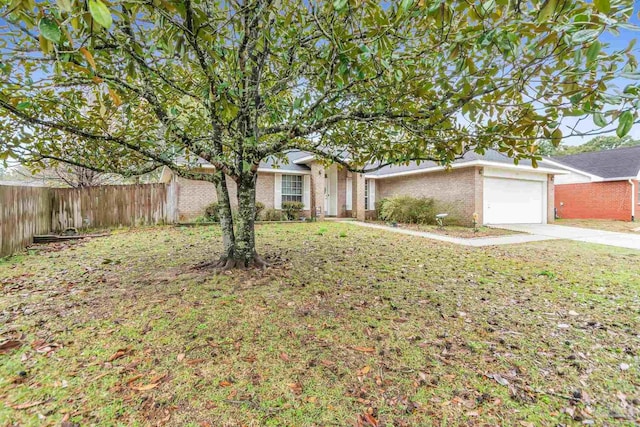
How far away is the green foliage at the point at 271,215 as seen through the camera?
46.3ft

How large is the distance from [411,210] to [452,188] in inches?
89.6

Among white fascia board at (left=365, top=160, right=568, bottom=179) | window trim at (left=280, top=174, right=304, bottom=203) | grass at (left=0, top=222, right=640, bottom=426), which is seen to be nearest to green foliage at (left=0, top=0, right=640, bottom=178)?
grass at (left=0, top=222, right=640, bottom=426)

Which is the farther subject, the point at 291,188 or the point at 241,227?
the point at 291,188

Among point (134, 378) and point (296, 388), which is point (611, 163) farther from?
point (134, 378)

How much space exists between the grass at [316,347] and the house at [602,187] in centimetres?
1607

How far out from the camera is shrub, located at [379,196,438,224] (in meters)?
13.8

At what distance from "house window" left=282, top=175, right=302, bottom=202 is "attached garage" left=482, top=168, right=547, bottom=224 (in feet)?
29.5

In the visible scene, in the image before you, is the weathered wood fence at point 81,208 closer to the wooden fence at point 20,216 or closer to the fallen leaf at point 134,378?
the wooden fence at point 20,216

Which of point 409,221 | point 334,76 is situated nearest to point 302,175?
point 409,221

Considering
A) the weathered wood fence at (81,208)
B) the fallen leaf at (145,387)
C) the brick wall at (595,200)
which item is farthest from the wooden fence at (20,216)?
the brick wall at (595,200)

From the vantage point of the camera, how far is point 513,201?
1448 centimetres

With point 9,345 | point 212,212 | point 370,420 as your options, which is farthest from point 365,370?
point 212,212

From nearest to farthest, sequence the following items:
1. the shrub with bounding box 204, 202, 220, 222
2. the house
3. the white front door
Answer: the shrub with bounding box 204, 202, 220, 222 < the house < the white front door

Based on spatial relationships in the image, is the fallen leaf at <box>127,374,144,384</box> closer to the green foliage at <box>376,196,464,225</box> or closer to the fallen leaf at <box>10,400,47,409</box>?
the fallen leaf at <box>10,400,47,409</box>
